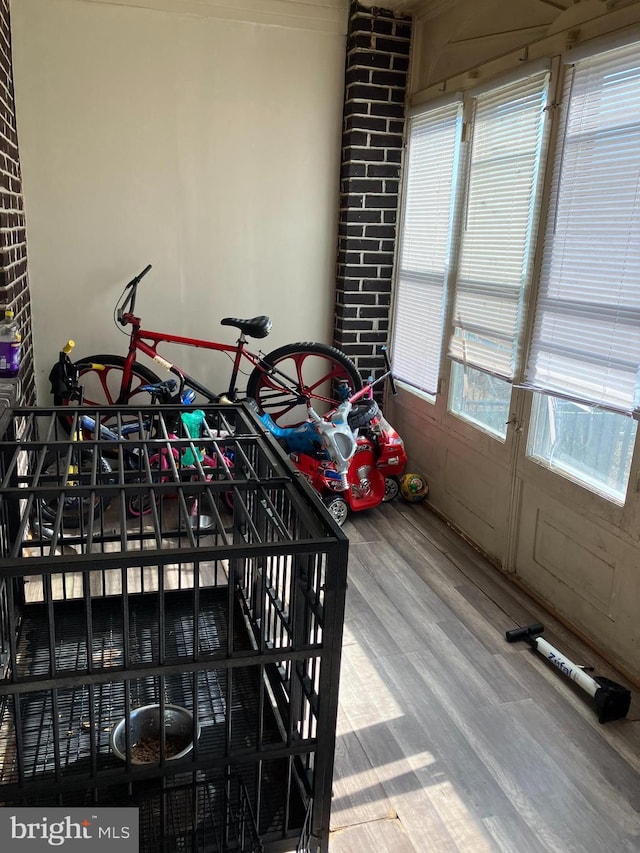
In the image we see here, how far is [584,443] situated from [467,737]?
3.74ft

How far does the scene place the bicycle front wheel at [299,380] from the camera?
376 centimetres

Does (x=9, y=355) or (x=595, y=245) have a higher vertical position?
(x=595, y=245)

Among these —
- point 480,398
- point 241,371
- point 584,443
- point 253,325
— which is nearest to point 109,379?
point 241,371

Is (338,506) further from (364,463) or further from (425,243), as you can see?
(425,243)

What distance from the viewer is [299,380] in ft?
12.6

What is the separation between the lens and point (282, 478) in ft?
4.62

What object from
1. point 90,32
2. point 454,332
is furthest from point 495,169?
point 90,32

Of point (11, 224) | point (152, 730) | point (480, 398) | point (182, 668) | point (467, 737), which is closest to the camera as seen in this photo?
point (182, 668)

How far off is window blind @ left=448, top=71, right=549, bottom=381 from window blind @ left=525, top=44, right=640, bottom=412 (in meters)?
0.15

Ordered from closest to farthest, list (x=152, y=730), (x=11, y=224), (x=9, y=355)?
1. (x=152, y=730)
2. (x=9, y=355)
3. (x=11, y=224)

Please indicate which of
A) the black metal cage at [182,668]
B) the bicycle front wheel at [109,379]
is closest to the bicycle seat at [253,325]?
the bicycle front wheel at [109,379]

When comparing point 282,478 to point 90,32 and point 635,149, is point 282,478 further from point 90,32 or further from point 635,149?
point 90,32

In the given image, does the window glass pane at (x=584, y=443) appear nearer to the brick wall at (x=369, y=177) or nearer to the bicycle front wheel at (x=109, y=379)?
the brick wall at (x=369, y=177)

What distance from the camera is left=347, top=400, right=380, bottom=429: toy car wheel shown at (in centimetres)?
345
